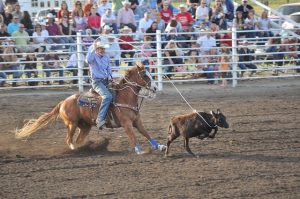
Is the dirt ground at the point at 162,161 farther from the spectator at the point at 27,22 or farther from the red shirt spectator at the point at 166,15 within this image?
the red shirt spectator at the point at 166,15

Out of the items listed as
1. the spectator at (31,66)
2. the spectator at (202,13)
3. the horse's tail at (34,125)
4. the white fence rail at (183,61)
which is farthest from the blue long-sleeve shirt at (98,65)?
the spectator at (202,13)

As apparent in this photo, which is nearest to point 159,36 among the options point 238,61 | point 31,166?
point 238,61

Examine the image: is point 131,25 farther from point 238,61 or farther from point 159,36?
point 238,61

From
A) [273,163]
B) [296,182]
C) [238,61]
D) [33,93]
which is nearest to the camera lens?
[296,182]

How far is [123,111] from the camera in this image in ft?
32.1

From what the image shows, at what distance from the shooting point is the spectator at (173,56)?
16.9 m

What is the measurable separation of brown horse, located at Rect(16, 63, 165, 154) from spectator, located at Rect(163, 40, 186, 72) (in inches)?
266

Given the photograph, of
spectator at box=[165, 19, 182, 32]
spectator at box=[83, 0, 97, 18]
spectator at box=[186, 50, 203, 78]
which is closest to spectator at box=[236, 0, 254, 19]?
spectator at box=[186, 50, 203, 78]

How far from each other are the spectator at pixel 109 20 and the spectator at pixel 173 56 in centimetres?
158

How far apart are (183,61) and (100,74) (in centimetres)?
804

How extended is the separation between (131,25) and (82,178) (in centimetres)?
1010

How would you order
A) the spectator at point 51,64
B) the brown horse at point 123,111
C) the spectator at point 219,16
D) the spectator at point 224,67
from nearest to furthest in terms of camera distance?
the brown horse at point 123,111 → the spectator at point 51,64 → the spectator at point 224,67 → the spectator at point 219,16

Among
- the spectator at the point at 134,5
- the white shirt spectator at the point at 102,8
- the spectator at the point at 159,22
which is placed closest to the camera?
the spectator at the point at 159,22

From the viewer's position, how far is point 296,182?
304 inches
